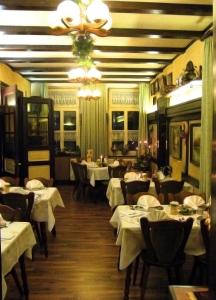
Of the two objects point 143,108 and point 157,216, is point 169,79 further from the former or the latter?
point 157,216

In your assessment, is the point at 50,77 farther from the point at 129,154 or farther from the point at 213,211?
the point at 213,211

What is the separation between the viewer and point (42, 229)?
4.68 meters

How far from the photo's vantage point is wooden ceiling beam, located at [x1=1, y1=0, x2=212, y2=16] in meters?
4.00

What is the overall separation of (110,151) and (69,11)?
7.99 m

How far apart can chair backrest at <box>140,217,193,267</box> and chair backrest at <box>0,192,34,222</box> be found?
165 cm

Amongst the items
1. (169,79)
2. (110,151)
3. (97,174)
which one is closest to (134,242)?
(97,174)

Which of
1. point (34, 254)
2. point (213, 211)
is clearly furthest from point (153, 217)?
point (34, 254)

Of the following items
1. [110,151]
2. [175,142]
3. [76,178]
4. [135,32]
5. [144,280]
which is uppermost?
[135,32]

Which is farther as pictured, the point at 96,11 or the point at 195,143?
the point at 195,143

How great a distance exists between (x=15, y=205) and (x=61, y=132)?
706cm

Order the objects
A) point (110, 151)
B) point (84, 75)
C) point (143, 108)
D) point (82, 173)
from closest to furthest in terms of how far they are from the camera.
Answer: point (84, 75), point (82, 173), point (143, 108), point (110, 151)

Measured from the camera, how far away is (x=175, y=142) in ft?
23.5

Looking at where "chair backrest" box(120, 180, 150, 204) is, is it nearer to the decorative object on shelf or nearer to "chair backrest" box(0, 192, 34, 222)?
"chair backrest" box(0, 192, 34, 222)

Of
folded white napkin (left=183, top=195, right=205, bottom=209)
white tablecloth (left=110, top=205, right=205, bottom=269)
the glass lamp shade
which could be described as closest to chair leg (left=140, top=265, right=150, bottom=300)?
white tablecloth (left=110, top=205, right=205, bottom=269)
